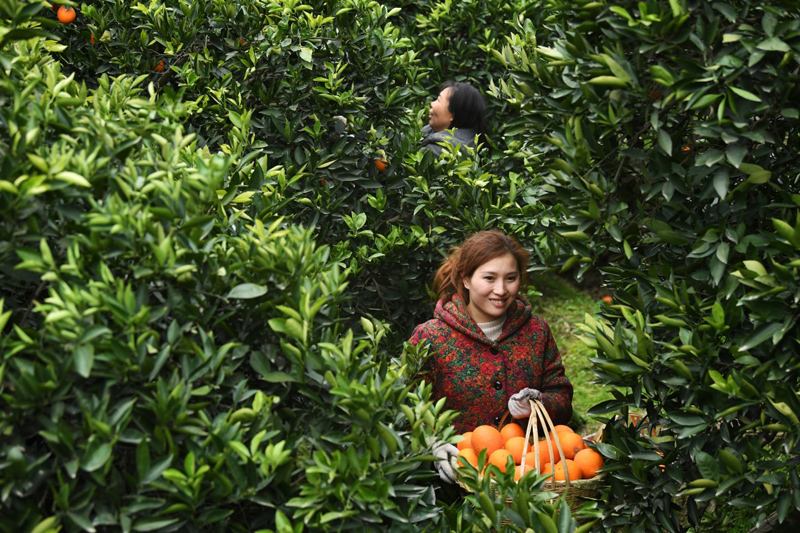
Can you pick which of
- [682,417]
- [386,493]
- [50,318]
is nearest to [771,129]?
[682,417]

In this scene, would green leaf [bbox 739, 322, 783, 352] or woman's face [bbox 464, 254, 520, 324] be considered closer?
green leaf [bbox 739, 322, 783, 352]

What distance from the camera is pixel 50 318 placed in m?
1.82

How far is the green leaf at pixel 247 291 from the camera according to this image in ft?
6.98

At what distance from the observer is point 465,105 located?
5684 mm

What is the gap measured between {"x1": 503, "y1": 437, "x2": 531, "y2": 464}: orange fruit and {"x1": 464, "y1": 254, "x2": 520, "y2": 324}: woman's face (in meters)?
0.66

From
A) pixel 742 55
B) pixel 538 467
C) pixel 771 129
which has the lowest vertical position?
pixel 538 467

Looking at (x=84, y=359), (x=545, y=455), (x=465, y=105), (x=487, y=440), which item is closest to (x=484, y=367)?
(x=487, y=440)

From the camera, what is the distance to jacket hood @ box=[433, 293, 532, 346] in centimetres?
360

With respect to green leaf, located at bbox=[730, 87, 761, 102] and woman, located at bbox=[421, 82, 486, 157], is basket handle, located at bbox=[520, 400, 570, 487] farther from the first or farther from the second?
woman, located at bbox=[421, 82, 486, 157]

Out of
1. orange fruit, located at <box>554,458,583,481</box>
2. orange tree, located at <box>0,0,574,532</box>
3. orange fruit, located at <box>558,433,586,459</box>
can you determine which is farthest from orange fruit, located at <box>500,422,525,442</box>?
orange tree, located at <box>0,0,574,532</box>

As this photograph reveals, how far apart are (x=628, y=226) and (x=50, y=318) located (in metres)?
1.85

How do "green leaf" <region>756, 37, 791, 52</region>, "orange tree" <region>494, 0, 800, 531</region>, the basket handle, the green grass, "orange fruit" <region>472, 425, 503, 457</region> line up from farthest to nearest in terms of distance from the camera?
the green grass < "orange fruit" <region>472, 425, 503, 457</region> < the basket handle < "orange tree" <region>494, 0, 800, 531</region> < "green leaf" <region>756, 37, 791, 52</region>

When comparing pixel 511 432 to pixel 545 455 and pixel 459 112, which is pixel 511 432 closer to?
pixel 545 455

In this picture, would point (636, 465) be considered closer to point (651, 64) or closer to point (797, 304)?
point (797, 304)
